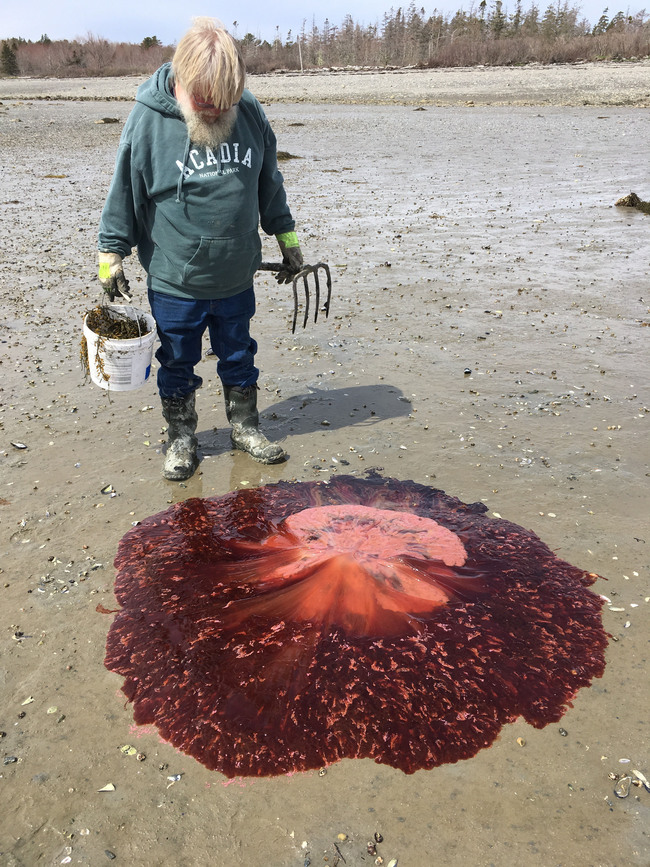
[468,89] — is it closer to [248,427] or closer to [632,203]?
[632,203]

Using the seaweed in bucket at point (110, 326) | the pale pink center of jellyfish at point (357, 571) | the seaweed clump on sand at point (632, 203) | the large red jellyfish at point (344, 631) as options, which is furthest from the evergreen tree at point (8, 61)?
the pale pink center of jellyfish at point (357, 571)

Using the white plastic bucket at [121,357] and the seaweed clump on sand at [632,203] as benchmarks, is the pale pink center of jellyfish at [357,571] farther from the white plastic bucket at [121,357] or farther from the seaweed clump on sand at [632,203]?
the seaweed clump on sand at [632,203]

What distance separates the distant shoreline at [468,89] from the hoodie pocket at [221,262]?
1146 inches

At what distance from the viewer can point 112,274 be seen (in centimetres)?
362

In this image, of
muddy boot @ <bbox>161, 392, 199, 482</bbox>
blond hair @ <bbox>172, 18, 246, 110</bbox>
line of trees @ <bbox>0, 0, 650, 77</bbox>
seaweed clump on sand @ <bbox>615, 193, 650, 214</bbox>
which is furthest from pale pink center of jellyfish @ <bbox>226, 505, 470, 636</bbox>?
line of trees @ <bbox>0, 0, 650, 77</bbox>

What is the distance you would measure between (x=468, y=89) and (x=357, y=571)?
36644mm

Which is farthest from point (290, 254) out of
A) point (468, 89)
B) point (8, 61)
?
point (8, 61)

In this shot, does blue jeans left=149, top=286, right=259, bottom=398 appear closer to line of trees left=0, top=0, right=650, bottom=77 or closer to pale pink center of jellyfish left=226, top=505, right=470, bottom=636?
pale pink center of jellyfish left=226, top=505, right=470, bottom=636

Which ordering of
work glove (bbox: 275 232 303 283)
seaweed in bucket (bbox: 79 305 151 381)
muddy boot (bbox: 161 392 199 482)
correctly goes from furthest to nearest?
work glove (bbox: 275 232 303 283), muddy boot (bbox: 161 392 199 482), seaweed in bucket (bbox: 79 305 151 381)

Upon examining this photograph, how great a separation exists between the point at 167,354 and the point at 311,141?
57.5 feet

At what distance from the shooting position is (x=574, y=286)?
714 cm

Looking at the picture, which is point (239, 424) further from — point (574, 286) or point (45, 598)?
point (574, 286)

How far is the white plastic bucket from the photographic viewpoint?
11.8ft

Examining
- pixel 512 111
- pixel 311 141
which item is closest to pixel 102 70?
pixel 512 111
